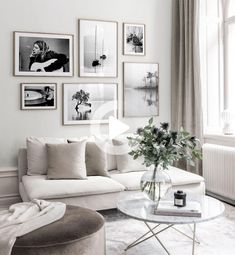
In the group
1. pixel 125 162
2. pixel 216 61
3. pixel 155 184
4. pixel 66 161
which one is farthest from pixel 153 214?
pixel 216 61

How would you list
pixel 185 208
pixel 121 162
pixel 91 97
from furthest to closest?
1. pixel 91 97
2. pixel 121 162
3. pixel 185 208

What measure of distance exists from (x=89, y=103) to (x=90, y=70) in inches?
17.0

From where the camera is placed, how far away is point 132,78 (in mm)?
4996

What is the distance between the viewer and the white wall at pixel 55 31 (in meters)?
Result: 4.38

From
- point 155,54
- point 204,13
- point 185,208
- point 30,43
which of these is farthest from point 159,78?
point 185,208

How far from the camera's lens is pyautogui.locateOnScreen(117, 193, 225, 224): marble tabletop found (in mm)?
2570

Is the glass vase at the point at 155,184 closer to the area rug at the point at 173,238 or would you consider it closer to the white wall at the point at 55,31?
the area rug at the point at 173,238

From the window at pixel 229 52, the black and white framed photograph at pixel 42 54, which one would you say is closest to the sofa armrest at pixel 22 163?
the black and white framed photograph at pixel 42 54

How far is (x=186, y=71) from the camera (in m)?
4.94

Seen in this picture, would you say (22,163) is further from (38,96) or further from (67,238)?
(67,238)

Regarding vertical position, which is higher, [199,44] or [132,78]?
[199,44]

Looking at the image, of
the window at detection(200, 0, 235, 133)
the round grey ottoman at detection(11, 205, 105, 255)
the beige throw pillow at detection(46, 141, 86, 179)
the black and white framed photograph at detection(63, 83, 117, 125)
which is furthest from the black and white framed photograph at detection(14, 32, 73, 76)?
the round grey ottoman at detection(11, 205, 105, 255)

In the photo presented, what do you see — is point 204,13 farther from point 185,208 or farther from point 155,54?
point 185,208

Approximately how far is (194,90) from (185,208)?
2.45 meters
